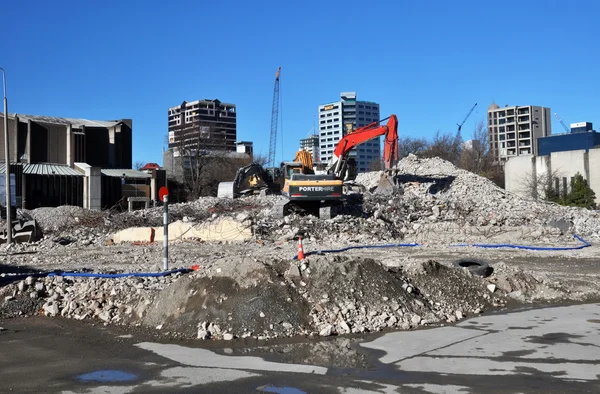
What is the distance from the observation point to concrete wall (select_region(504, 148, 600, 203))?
58719mm

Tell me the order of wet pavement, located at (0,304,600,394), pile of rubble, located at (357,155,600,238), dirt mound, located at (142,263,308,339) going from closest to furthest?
wet pavement, located at (0,304,600,394), dirt mound, located at (142,263,308,339), pile of rubble, located at (357,155,600,238)

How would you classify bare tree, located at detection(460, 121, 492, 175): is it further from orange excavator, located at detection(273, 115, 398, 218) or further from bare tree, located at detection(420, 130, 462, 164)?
orange excavator, located at detection(273, 115, 398, 218)

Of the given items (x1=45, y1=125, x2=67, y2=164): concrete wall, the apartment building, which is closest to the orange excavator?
the apartment building

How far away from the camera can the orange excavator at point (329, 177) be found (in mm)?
25297

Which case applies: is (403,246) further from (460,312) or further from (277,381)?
(277,381)

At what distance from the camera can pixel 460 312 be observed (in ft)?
31.4

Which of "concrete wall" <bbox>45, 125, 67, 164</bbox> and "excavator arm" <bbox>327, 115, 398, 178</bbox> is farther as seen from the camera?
"concrete wall" <bbox>45, 125, 67, 164</bbox>

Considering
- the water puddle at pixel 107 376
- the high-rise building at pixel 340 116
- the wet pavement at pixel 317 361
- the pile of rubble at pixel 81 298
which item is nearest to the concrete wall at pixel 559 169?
the wet pavement at pixel 317 361

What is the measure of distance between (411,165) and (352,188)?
9469 mm

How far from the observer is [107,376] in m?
6.34

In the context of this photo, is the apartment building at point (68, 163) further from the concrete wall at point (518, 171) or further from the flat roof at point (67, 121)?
the concrete wall at point (518, 171)

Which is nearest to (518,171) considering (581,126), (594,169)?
(594,169)

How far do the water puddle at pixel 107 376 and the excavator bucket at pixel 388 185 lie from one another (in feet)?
80.1

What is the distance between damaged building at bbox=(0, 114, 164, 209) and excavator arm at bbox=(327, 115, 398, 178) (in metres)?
19.7
